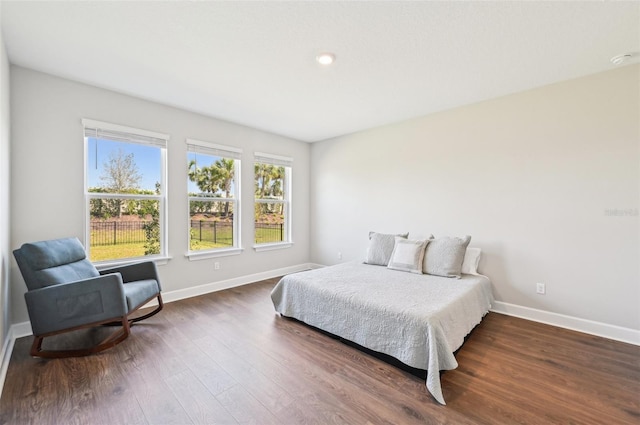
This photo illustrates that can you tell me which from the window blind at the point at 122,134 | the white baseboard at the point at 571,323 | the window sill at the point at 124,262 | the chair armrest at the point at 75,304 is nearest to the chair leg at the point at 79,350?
the chair armrest at the point at 75,304

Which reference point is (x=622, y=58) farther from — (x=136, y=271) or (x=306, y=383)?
(x=136, y=271)

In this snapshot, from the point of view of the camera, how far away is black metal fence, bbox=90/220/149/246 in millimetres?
3029

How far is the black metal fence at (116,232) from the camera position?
119 inches

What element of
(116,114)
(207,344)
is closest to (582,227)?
(207,344)

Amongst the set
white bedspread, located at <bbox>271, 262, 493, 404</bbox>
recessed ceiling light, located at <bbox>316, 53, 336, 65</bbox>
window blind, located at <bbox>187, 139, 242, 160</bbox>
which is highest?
recessed ceiling light, located at <bbox>316, 53, 336, 65</bbox>

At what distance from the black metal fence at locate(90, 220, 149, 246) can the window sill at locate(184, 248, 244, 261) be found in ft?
1.97

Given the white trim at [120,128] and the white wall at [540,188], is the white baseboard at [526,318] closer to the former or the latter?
the white wall at [540,188]

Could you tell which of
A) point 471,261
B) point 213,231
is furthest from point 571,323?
point 213,231

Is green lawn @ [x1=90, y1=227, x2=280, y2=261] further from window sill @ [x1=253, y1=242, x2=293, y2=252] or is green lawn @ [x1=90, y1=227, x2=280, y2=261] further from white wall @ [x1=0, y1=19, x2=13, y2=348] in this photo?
white wall @ [x1=0, y1=19, x2=13, y2=348]

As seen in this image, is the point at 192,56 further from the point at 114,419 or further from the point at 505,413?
the point at 505,413

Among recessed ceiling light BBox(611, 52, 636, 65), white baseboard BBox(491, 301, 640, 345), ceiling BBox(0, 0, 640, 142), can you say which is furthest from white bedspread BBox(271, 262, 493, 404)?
recessed ceiling light BBox(611, 52, 636, 65)

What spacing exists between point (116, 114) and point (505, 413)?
14.4ft

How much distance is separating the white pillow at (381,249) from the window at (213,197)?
6.80ft

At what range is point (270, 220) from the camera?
4809 millimetres
